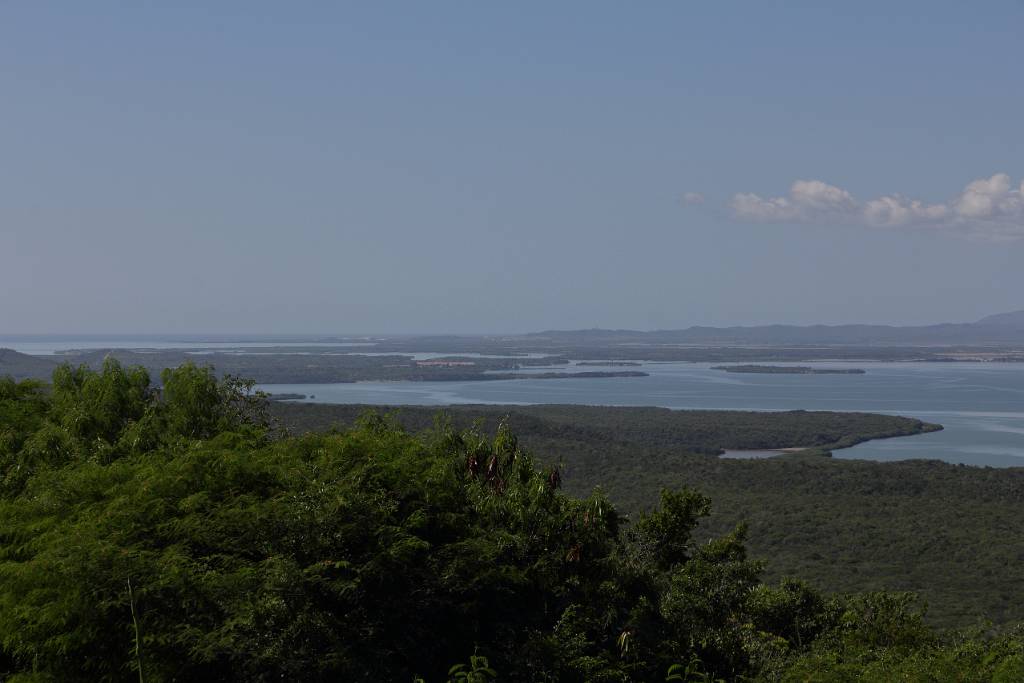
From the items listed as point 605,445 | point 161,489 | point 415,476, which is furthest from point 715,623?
point 605,445

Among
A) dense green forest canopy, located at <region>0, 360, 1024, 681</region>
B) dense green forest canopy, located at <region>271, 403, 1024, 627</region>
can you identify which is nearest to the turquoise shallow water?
dense green forest canopy, located at <region>271, 403, 1024, 627</region>

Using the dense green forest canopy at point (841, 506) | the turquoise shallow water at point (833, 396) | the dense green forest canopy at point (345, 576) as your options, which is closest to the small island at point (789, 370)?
the turquoise shallow water at point (833, 396)

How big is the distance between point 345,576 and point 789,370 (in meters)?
176

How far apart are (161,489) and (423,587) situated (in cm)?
318

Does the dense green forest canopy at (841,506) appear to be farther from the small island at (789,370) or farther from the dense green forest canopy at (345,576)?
the small island at (789,370)

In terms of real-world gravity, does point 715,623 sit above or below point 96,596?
below

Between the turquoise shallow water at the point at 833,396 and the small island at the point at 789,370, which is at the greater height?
the small island at the point at 789,370

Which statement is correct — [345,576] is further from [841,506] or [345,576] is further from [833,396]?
[833,396]

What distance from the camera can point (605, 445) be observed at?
6109 cm

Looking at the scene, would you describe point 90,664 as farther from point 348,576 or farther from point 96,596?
point 348,576

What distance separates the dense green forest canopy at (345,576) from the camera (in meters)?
9.99

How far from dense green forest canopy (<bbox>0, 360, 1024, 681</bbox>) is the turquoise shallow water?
6119 cm

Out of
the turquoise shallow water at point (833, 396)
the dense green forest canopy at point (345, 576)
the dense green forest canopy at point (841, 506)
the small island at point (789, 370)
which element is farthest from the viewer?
the small island at point (789, 370)

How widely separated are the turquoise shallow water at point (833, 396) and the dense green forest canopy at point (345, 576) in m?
61.2
